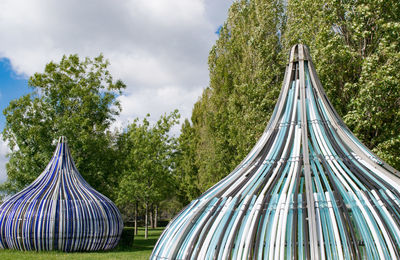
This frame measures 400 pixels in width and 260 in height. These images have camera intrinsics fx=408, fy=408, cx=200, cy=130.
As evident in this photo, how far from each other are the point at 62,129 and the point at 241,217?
55.1 feet

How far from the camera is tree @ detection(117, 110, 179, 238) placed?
67.8ft

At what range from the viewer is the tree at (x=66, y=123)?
19.7 meters

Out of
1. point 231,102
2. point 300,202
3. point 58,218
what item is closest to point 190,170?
point 231,102

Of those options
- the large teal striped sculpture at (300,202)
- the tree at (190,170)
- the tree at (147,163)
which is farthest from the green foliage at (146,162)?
the large teal striped sculpture at (300,202)

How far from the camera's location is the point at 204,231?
171 inches

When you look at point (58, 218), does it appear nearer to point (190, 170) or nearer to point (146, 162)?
point (146, 162)

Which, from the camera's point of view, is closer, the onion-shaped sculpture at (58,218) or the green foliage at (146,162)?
the onion-shaped sculpture at (58,218)

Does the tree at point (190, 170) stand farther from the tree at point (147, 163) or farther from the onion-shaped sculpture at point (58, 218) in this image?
the onion-shaped sculpture at point (58, 218)

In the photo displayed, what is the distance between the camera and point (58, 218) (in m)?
12.8

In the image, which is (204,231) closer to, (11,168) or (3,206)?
(3,206)

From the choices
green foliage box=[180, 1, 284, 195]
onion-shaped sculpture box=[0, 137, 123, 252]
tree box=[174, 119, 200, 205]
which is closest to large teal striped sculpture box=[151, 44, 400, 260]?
green foliage box=[180, 1, 284, 195]

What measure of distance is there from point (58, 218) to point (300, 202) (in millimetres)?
10326

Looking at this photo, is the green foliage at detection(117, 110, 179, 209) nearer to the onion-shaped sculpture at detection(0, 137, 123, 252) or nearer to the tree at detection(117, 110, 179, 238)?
the tree at detection(117, 110, 179, 238)

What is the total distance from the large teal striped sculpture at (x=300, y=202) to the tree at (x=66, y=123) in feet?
51.8
